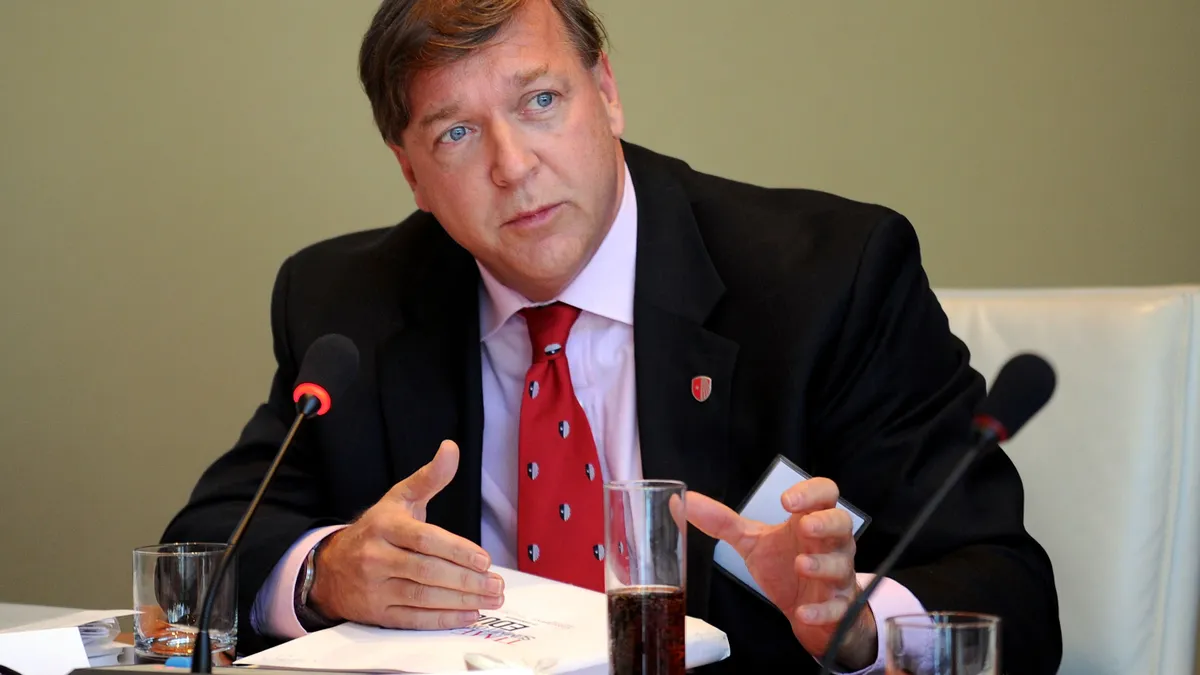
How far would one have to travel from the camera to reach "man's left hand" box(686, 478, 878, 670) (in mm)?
1202

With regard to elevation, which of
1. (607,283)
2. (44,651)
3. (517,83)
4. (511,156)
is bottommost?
(44,651)

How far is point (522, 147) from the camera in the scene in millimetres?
1775

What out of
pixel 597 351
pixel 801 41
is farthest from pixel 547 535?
pixel 801 41

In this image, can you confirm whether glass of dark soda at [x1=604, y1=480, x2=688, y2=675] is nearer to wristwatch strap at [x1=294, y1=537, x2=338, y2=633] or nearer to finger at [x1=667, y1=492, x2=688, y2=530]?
finger at [x1=667, y1=492, x2=688, y2=530]

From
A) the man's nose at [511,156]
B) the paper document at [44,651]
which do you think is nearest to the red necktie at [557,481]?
the man's nose at [511,156]

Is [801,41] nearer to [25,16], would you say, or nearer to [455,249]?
[455,249]

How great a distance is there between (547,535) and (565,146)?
21.3 inches

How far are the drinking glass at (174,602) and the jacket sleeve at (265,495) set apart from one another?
0.38 m

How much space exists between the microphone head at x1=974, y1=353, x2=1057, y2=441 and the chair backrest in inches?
28.7

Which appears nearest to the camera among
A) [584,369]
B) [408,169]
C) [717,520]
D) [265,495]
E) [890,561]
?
[890,561]

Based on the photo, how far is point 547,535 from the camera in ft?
5.96

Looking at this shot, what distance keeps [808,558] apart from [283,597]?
797 millimetres

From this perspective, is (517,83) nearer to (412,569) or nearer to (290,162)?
(412,569)

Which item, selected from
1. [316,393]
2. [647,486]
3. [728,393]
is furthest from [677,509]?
[728,393]
